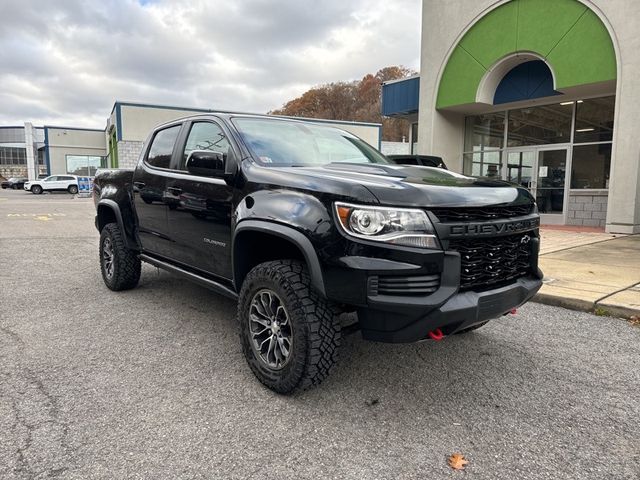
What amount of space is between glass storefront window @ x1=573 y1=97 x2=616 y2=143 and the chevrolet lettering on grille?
11.0 metres

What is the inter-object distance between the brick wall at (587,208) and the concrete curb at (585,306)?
8.62 meters

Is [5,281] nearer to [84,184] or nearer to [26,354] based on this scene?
[26,354]

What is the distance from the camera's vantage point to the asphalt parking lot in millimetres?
2328

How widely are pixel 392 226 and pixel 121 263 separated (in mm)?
3830

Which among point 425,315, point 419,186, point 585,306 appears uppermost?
point 419,186

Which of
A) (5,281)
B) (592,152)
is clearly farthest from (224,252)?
(592,152)

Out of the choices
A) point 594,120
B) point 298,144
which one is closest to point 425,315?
point 298,144

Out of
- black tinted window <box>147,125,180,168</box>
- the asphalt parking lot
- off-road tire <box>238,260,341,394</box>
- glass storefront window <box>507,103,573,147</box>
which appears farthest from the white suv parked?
off-road tire <box>238,260,341,394</box>

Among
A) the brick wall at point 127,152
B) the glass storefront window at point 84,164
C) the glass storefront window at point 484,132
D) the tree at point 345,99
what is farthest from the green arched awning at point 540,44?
the glass storefront window at point 84,164

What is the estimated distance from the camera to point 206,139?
13.4 ft

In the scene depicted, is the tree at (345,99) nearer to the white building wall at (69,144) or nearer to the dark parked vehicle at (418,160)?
the white building wall at (69,144)

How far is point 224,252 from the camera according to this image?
3.59 metres

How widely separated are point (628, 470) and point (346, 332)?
159cm

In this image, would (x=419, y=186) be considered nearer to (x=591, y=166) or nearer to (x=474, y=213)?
(x=474, y=213)
